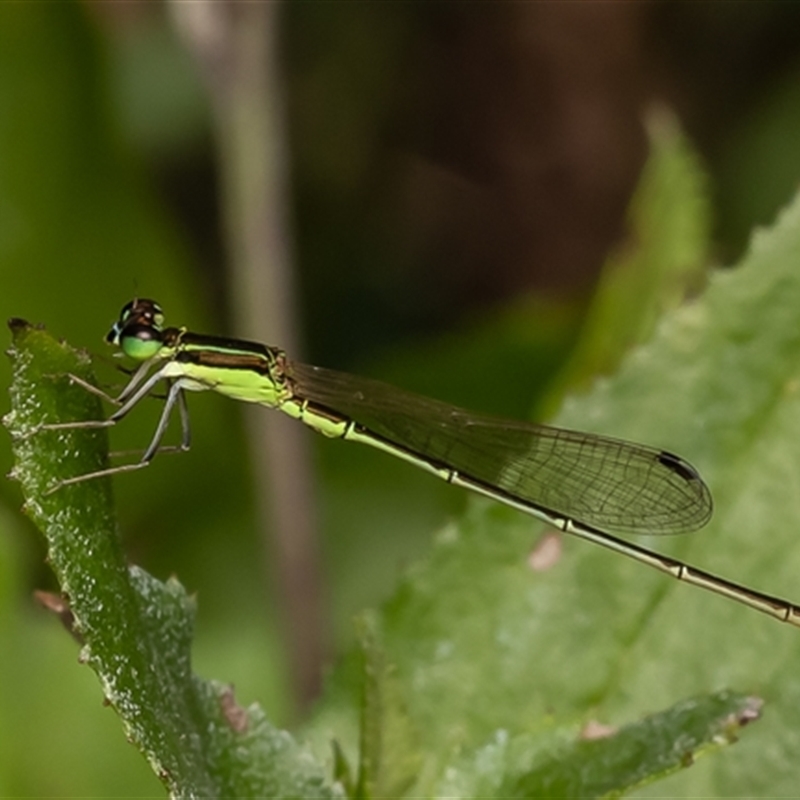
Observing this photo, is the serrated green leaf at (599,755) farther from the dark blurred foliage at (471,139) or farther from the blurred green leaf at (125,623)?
the dark blurred foliage at (471,139)

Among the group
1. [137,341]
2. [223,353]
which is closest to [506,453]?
[223,353]

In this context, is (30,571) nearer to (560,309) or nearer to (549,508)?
(549,508)

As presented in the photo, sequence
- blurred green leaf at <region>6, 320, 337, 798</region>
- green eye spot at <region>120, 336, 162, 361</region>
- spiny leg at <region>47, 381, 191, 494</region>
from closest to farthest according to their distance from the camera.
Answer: blurred green leaf at <region>6, 320, 337, 798</region>
spiny leg at <region>47, 381, 191, 494</region>
green eye spot at <region>120, 336, 162, 361</region>

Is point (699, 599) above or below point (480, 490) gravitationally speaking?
below

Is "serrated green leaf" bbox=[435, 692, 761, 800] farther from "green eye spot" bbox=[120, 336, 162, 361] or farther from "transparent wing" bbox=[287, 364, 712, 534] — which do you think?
"green eye spot" bbox=[120, 336, 162, 361]

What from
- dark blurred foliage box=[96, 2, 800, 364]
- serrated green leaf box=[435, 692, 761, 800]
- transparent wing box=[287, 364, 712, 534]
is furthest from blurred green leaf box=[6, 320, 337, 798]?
dark blurred foliage box=[96, 2, 800, 364]

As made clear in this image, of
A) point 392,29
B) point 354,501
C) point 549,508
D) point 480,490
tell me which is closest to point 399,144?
point 392,29
